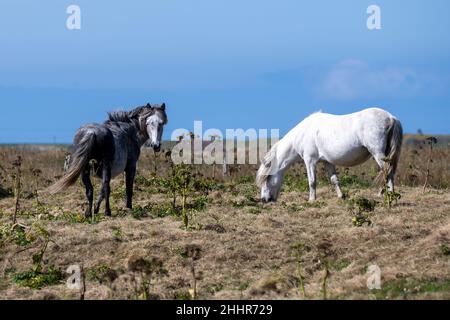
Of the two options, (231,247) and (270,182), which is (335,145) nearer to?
(270,182)

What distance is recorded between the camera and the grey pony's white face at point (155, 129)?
14766 mm

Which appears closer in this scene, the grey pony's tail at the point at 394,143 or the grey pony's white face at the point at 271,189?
the grey pony's tail at the point at 394,143

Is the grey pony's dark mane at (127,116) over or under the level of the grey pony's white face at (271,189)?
over

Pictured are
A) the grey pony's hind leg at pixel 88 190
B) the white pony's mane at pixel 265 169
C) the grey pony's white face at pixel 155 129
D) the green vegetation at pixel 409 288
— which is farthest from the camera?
the white pony's mane at pixel 265 169

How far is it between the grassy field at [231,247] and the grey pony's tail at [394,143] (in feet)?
2.53

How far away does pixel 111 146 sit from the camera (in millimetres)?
13961

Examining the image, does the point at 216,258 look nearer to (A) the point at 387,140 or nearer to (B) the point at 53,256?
(B) the point at 53,256

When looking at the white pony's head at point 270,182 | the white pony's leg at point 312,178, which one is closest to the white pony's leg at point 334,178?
the white pony's leg at point 312,178

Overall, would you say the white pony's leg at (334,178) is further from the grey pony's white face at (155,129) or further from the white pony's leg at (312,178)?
the grey pony's white face at (155,129)

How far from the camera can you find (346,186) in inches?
728

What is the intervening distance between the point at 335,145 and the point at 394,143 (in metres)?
1.47

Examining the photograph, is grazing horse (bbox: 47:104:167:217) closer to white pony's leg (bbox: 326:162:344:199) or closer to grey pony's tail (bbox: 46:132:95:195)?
grey pony's tail (bbox: 46:132:95:195)

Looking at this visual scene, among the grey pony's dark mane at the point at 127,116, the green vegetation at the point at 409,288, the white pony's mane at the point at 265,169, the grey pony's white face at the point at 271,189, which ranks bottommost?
the green vegetation at the point at 409,288

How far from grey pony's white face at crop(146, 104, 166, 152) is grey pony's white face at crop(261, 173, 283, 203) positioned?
3.02 m
